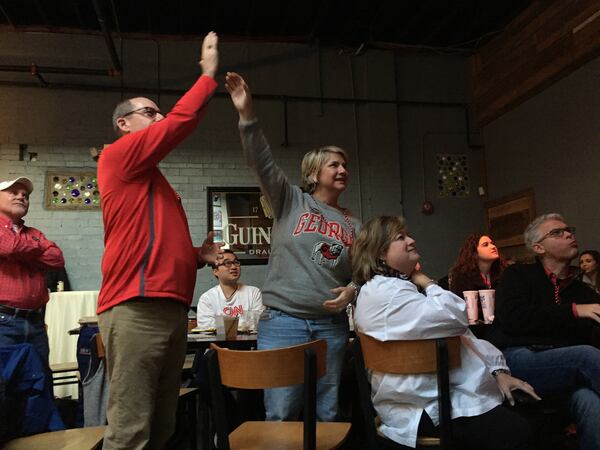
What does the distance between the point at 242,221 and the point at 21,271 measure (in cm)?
327

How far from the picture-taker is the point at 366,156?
265 inches

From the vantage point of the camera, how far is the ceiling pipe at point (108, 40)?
5.04 metres

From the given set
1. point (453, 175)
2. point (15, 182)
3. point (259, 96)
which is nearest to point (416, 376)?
point (15, 182)

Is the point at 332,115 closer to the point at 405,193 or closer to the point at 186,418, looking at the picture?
the point at 405,193

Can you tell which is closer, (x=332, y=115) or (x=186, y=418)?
(x=186, y=418)

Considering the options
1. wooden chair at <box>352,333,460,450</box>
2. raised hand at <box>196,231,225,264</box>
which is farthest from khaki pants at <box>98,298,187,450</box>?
wooden chair at <box>352,333,460,450</box>

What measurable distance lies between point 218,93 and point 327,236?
482cm

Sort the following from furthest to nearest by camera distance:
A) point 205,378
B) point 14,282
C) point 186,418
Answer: point 14,282
point 186,418
point 205,378

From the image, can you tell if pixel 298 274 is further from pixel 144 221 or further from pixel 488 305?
pixel 488 305

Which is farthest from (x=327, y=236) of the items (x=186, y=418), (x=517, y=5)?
(x=517, y=5)

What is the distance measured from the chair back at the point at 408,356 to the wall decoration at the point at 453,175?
5425mm

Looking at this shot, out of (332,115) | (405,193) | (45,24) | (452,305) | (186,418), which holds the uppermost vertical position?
(45,24)

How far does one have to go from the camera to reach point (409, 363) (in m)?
1.64

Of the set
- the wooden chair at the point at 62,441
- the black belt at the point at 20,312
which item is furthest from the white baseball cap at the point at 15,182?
the wooden chair at the point at 62,441
